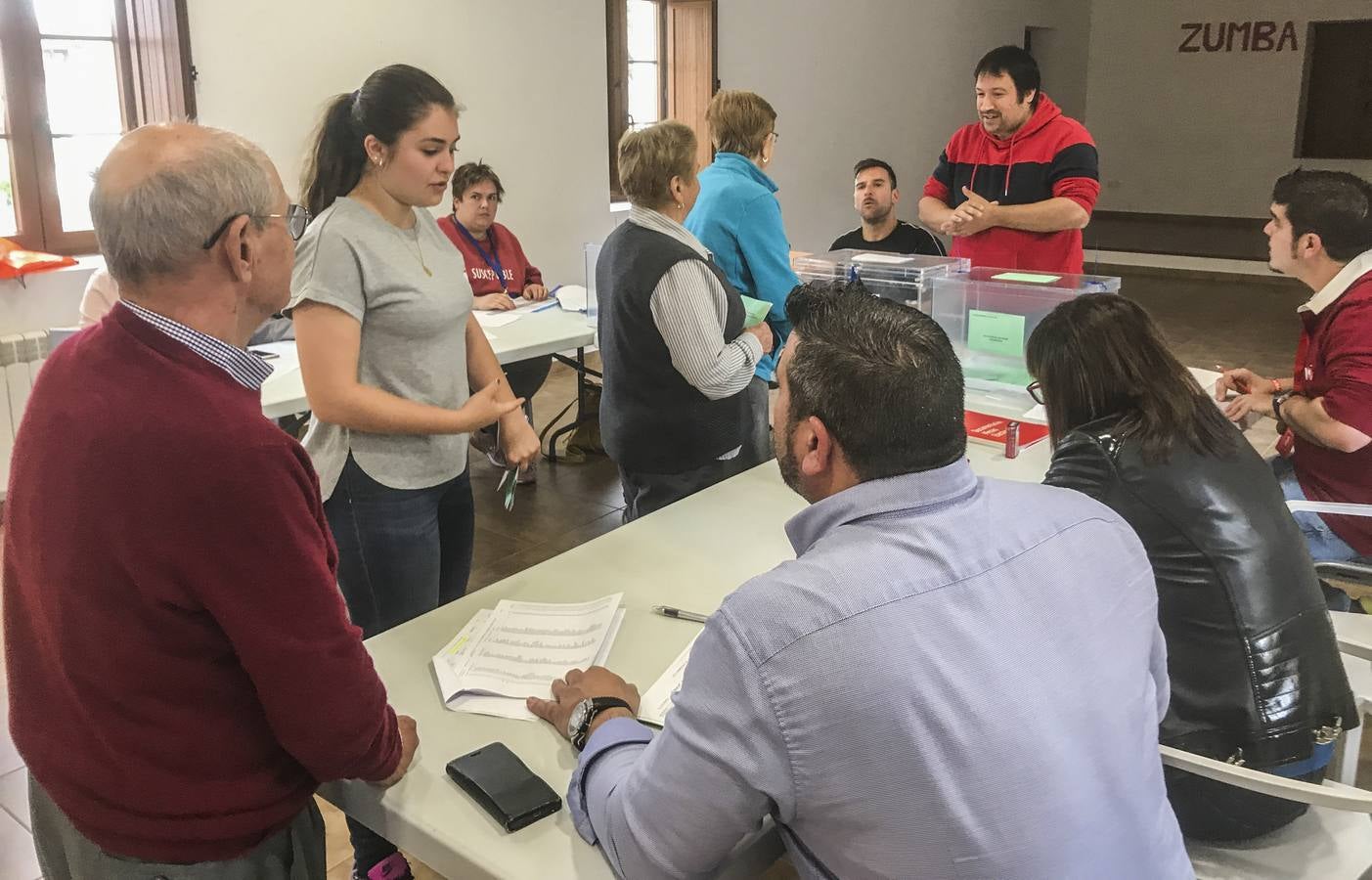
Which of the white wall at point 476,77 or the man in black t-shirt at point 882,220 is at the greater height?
the white wall at point 476,77

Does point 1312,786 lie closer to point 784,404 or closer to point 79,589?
point 784,404

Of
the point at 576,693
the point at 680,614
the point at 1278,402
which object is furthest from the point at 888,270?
the point at 576,693

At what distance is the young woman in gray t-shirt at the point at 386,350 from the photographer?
1779 mm

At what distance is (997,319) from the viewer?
9.52 ft

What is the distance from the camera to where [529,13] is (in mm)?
6383

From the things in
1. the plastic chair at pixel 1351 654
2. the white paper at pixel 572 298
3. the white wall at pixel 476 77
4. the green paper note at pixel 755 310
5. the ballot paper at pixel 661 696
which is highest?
the white wall at pixel 476 77

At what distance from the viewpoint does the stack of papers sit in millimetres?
1458

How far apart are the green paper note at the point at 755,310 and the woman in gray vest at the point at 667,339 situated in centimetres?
2

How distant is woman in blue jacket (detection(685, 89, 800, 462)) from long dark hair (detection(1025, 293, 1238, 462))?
1119 millimetres

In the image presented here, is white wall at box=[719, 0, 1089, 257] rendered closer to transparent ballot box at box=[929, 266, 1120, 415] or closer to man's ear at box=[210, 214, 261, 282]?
transparent ballot box at box=[929, 266, 1120, 415]

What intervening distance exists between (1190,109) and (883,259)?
10.0 meters

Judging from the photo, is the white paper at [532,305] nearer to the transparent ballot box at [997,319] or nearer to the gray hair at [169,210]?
the transparent ballot box at [997,319]

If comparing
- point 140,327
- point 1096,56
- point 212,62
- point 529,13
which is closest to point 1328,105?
point 1096,56

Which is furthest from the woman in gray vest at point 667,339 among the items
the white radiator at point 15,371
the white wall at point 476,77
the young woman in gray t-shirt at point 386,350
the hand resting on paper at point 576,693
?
the white radiator at point 15,371
